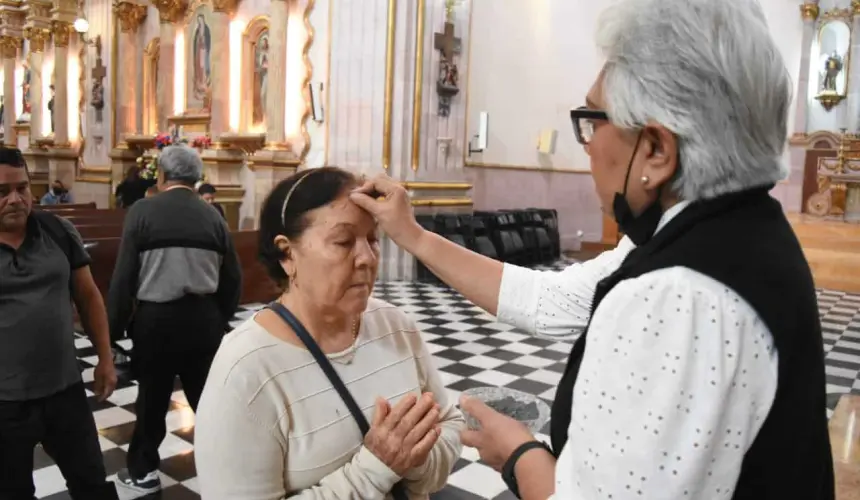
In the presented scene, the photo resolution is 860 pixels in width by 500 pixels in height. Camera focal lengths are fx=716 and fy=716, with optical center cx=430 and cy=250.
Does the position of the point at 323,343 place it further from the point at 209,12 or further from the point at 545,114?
the point at 545,114

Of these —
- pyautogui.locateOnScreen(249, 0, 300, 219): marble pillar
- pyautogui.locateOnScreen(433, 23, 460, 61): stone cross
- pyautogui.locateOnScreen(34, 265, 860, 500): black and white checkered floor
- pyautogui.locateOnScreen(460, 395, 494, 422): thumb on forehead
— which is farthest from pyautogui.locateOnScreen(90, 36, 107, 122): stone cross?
pyautogui.locateOnScreen(460, 395, 494, 422): thumb on forehead

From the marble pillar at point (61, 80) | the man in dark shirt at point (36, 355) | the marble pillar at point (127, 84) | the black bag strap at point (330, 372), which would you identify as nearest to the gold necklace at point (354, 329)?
the black bag strap at point (330, 372)

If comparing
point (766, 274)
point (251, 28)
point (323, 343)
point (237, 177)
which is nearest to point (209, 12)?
point (251, 28)

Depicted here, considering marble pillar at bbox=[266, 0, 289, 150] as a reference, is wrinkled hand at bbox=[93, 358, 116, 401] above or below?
below

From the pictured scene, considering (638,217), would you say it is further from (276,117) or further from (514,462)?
(276,117)

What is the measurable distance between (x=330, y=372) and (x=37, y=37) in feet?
64.1

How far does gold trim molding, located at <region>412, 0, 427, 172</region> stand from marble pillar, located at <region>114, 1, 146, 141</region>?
717 cm

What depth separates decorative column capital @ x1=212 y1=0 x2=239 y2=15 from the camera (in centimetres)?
1184

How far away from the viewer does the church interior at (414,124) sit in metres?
8.31

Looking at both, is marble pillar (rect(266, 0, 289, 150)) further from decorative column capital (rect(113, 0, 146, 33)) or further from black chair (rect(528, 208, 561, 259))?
decorative column capital (rect(113, 0, 146, 33))

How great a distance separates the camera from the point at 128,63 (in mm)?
14805

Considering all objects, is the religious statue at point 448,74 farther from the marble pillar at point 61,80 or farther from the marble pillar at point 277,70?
the marble pillar at point 61,80

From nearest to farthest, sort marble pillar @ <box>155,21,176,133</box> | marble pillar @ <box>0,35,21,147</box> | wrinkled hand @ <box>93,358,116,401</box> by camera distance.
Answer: wrinkled hand @ <box>93,358,116,401</box>, marble pillar @ <box>155,21,176,133</box>, marble pillar @ <box>0,35,21,147</box>

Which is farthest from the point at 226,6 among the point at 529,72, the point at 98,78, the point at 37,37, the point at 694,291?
the point at 694,291
